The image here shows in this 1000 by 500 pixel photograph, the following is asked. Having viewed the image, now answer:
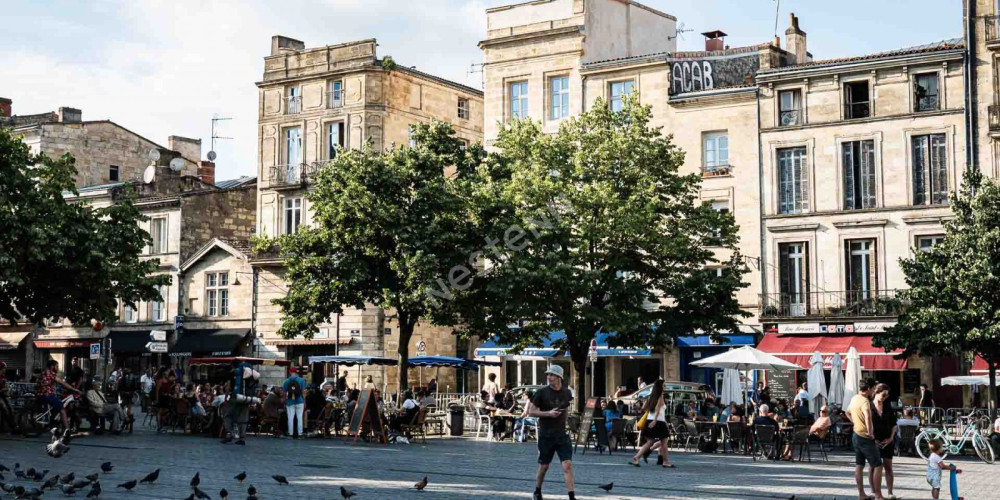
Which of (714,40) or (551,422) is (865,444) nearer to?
(551,422)

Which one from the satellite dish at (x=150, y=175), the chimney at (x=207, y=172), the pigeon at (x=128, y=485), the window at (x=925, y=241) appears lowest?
the pigeon at (x=128, y=485)

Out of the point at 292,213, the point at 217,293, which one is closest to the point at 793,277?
the point at 292,213

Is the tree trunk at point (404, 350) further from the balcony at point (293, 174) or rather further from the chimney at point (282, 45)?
the chimney at point (282, 45)

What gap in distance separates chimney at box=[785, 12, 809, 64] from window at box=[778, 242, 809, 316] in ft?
23.0

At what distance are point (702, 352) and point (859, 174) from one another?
7434 mm

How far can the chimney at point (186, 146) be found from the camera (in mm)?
65738

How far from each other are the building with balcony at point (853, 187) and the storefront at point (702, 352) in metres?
1.00

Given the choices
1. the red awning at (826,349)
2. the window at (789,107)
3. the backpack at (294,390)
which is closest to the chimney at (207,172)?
the window at (789,107)

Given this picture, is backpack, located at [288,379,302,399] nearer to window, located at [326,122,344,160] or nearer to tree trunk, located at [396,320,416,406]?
tree trunk, located at [396,320,416,406]

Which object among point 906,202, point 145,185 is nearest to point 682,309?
point 906,202

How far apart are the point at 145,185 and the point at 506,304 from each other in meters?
27.9

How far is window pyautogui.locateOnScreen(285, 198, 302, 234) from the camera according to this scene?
50.4 meters

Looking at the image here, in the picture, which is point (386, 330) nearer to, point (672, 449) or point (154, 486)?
point (672, 449)

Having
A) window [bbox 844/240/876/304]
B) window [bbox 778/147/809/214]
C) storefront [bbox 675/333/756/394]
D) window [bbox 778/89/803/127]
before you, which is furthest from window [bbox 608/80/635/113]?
window [bbox 844/240/876/304]
